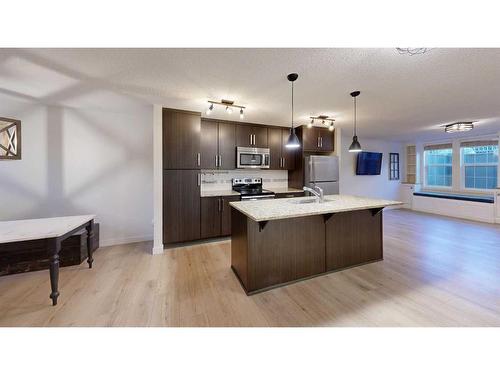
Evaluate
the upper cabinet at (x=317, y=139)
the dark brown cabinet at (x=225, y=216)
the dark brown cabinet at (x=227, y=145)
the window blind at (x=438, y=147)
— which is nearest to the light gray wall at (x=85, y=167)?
the dark brown cabinet at (x=227, y=145)

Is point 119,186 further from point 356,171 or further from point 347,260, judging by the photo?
point 356,171

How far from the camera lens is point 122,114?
3.43 meters

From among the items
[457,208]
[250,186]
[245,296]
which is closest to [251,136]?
[250,186]

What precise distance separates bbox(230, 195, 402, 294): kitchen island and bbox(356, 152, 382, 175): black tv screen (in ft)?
11.8

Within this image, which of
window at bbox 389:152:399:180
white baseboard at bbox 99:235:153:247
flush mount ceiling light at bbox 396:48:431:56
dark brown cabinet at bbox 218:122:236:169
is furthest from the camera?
window at bbox 389:152:399:180

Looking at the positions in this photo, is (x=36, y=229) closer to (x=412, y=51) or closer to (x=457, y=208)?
(x=412, y=51)

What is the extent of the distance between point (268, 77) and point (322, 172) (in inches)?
103

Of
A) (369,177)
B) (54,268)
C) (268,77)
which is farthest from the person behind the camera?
(369,177)

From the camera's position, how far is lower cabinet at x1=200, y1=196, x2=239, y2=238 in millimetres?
3400

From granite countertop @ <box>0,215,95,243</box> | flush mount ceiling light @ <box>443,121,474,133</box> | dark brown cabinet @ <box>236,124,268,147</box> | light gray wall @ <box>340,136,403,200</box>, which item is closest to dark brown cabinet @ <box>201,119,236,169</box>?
dark brown cabinet @ <box>236,124,268,147</box>

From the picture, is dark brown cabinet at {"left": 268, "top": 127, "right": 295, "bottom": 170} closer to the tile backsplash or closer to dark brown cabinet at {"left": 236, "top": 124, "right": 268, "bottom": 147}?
dark brown cabinet at {"left": 236, "top": 124, "right": 268, "bottom": 147}

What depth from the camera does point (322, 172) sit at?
4.16 m

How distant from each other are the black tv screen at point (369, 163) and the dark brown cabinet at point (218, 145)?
407 centimetres

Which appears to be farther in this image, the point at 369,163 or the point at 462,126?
the point at 369,163
